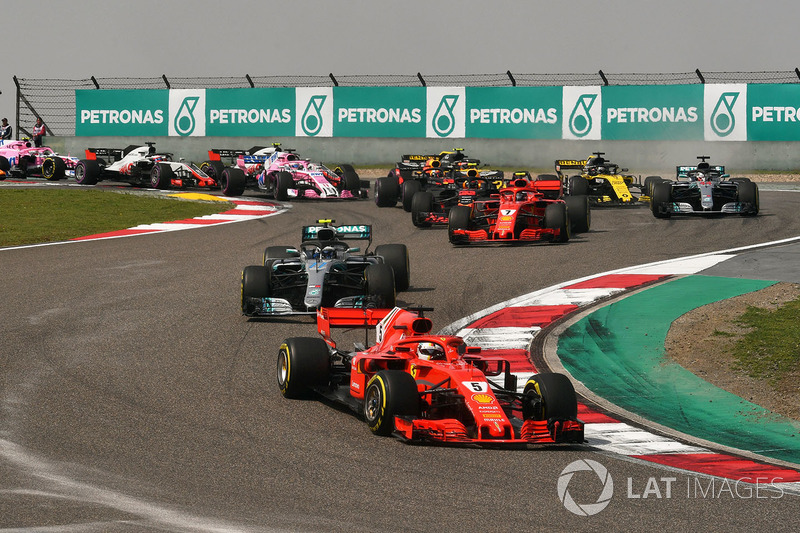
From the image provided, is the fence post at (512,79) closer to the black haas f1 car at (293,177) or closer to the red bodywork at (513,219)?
the black haas f1 car at (293,177)

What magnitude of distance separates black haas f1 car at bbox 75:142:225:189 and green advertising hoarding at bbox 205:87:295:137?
5754mm

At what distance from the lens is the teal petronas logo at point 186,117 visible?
40594 millimetres

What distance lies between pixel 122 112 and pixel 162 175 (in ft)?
31.8

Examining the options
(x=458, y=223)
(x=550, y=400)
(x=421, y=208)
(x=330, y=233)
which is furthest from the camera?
(x=421, y=208)

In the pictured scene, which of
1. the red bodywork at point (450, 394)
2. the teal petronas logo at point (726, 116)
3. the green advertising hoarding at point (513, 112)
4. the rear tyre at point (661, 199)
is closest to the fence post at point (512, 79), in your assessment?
the green advertising hoarding at point (513, 112)

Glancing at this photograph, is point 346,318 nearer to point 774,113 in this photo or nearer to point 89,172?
point 89,172

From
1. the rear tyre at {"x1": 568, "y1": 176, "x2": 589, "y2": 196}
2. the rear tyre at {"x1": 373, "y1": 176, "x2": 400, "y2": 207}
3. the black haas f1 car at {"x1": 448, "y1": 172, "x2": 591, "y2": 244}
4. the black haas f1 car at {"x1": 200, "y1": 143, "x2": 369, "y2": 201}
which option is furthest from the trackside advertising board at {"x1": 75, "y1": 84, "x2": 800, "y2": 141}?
the black haas f1 car at {"x1": 448, "y1": 172, "x2": 591, "y2": 244}

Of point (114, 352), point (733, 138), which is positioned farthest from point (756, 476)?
point (733, 138)

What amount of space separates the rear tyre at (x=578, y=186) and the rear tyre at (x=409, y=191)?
12.4 ft

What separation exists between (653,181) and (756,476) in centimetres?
1966

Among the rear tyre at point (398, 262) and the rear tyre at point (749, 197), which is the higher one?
the rear tyre at point (749, 197)

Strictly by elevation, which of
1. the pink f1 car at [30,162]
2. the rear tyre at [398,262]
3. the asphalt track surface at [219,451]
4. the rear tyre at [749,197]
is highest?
the pink f1 car at [30,162]

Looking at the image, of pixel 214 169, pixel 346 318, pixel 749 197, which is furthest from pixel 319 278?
pixel 214 169

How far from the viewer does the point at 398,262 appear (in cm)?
1631
